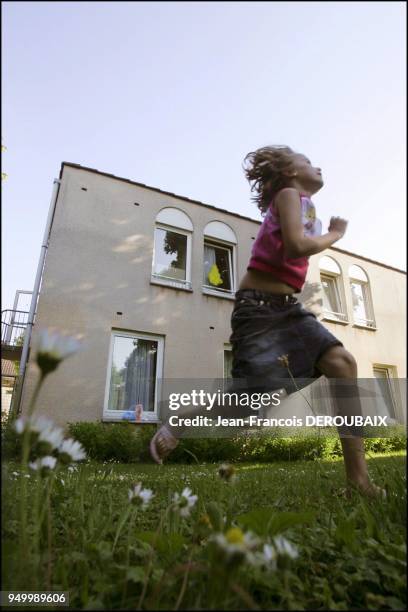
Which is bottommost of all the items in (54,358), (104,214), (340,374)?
(54,358)

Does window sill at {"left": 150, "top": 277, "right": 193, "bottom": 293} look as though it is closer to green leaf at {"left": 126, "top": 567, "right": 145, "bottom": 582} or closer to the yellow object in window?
the yellow object in window

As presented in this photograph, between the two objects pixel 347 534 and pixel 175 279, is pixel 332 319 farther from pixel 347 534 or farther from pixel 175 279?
pixel 347 534

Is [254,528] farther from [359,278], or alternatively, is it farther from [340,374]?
[359,278]

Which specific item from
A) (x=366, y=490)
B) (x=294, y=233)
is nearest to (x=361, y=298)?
(x=294, y=233)

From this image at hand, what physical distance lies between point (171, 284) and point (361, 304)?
732cm

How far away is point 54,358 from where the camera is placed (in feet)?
2.16

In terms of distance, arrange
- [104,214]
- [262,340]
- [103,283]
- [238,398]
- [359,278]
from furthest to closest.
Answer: [359,278]
[104,214]
[103,283]
[238,398]
[262,340]

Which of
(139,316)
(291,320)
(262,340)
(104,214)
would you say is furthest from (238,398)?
(104,214)

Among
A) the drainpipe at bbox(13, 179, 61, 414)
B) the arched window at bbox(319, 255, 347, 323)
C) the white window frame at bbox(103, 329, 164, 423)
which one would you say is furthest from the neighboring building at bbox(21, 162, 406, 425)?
the arched window at bbox(319, 255, 347, 323)

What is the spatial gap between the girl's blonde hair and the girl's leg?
43.9 inches

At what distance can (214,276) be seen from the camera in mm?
10508

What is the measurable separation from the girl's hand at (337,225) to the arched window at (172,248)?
768 cm

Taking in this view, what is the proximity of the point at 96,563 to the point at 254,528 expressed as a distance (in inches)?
17.9

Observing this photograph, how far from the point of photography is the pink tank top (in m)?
2.02
